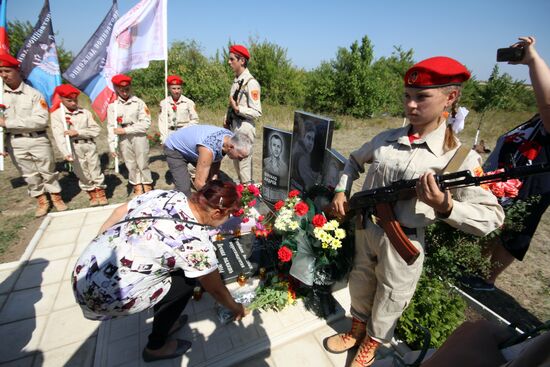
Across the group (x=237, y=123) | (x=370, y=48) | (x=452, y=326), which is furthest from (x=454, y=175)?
(x=370, y=48)

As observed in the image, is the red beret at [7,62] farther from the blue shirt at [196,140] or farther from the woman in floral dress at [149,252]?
the woman in floral dress at [149,252]

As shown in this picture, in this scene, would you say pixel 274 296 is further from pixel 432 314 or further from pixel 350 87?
pixel 350 87

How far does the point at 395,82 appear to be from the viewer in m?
24.4

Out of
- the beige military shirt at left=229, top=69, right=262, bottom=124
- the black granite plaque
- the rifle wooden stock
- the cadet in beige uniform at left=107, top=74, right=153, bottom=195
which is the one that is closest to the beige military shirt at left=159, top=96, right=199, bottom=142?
the cadet in beige uniform at left=107, top=74, right=153, bottom=195

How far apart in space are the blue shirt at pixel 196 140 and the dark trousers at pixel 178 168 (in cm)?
6

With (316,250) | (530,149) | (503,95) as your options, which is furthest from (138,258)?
(503,95)

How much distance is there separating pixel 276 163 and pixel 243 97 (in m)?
1.51

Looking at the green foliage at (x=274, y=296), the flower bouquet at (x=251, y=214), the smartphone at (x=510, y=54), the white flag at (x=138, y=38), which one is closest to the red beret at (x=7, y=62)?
the white flag at (x=138, y=38)

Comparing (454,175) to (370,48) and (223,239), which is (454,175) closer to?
(223,239)

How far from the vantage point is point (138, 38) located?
18.1ft

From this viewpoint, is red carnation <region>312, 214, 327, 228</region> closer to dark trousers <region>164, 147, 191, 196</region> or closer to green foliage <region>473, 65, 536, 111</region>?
dark trousers <region>164, 147, 191, 196</region>

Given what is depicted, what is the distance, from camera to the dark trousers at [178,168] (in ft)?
13.0

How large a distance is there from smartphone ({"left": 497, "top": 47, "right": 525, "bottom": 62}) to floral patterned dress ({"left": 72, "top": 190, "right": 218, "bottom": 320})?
2.62 m

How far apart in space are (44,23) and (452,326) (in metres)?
8.29
